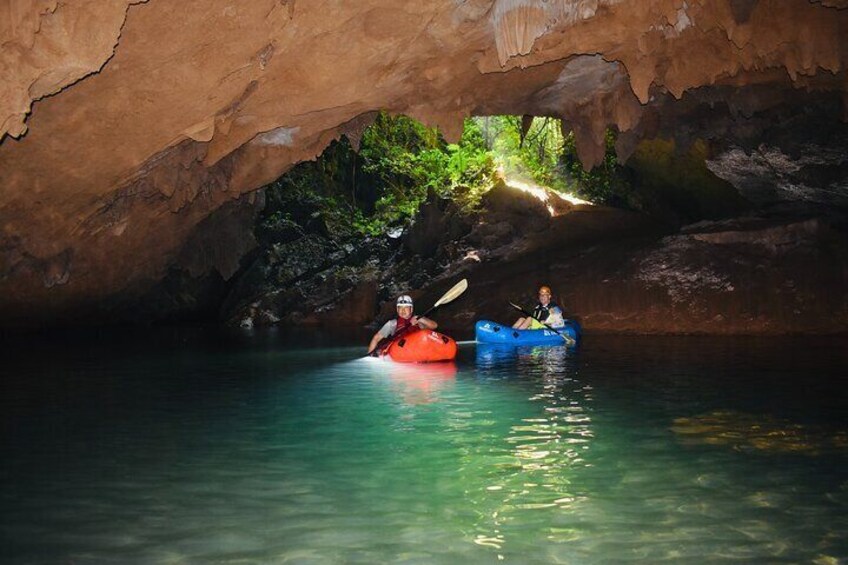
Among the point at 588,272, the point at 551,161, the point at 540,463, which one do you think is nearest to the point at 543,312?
the point at 588,272

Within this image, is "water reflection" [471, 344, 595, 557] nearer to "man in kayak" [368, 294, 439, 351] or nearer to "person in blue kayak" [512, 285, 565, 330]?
"man in kayak" [368, 294, 439, 351]

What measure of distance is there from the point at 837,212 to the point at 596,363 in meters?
9.19

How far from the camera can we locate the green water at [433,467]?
164 inches

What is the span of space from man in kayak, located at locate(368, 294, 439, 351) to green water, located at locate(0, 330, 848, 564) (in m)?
2.64

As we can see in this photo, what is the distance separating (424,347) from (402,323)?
1.23 metres

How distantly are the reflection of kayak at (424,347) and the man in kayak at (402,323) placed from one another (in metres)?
0.75

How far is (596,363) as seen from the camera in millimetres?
12352

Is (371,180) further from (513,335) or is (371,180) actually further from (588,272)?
(513,335)

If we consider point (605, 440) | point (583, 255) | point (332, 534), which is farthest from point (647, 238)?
point (332, 534)

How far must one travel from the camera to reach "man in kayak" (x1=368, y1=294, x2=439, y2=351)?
13.9 meters

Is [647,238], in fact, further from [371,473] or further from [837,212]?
[371,473]

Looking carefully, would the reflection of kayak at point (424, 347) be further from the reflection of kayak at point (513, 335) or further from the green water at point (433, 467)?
the reflection of kayak at point (513, 335)

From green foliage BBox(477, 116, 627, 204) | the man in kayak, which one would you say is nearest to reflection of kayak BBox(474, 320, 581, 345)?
the man in kayak

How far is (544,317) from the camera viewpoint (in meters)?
15.9
